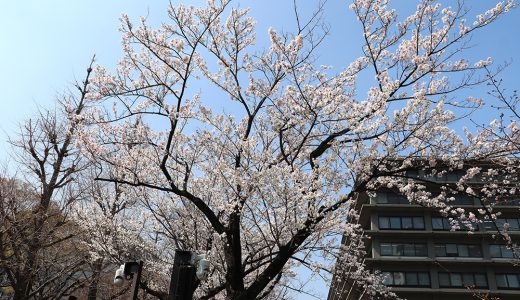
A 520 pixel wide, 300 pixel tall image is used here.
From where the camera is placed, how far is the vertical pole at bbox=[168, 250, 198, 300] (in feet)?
16.7

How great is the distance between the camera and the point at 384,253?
32.8 metres

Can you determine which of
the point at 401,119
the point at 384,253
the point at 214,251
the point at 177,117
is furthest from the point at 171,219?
the point at 384,253

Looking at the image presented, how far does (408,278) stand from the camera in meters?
31.5

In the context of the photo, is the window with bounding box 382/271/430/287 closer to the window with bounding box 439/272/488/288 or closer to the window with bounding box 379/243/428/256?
the window with bounding box 439/272/488/288

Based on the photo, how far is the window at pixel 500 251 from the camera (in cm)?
3203

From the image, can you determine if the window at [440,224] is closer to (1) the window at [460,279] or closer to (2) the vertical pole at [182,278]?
(1) the window at [460,279]

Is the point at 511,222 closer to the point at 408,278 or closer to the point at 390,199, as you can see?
the point at 390,199

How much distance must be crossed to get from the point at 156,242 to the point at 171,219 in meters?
2.51

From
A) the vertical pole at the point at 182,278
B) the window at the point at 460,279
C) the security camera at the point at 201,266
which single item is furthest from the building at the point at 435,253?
the vertical pole at the point at 182,278

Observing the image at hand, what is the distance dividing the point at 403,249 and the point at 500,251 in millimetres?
7364

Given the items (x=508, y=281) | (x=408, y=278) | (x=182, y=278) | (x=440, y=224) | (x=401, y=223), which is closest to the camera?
(x=182, y=278)

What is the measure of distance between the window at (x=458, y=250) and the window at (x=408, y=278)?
7.74ft

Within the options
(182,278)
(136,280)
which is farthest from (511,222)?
(182,278)

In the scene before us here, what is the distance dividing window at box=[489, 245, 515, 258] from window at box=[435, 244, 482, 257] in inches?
39.8
